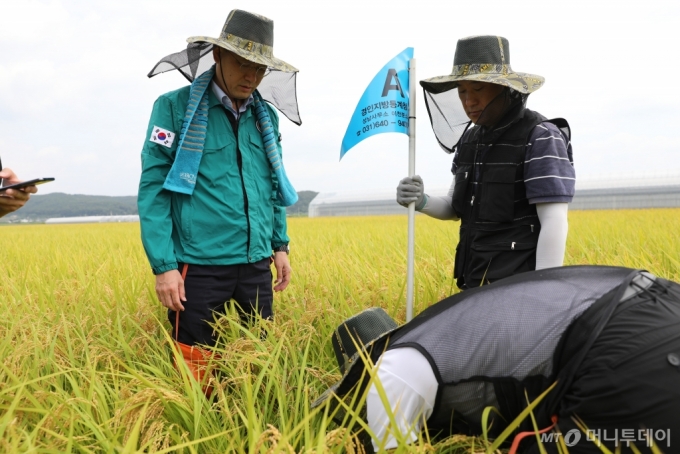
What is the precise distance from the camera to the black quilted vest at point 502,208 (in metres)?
1.85

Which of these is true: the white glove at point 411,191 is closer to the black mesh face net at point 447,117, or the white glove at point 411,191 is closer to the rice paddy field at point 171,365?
the black mesh face net at point 447,117

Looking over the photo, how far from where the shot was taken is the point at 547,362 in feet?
3.80

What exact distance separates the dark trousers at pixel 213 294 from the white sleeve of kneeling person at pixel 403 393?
96cm

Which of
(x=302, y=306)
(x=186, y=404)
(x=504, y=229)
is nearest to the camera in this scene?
(x=186, y=404)

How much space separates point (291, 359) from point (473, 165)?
1.01 m

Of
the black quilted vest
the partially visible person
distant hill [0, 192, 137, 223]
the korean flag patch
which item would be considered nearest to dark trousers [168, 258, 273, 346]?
the korean flag patch

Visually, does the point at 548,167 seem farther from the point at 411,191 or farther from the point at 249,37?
the point at 249,37

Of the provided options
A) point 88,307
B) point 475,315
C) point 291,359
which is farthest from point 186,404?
point 88,307

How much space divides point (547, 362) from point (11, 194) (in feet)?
4.90

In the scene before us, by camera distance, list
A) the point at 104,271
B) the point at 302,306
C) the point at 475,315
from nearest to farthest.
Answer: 1. the point at 475,315
2. the point at 302,306
3. the point at 104,271

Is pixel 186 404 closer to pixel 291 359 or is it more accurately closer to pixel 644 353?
pixel 291 359

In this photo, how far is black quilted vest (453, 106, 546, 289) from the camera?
1854mm

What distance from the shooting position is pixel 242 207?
2115 millimetres

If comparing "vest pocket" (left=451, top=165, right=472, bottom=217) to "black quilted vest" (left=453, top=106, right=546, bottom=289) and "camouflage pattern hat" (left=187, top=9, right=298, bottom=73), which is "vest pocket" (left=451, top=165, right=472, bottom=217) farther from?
"camouflage pattern hat" (left=187, top=9, right=298, bottom=73)
